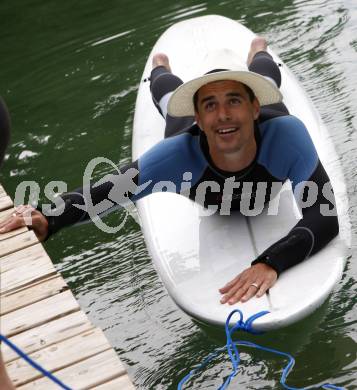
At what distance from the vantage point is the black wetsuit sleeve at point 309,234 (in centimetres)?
331

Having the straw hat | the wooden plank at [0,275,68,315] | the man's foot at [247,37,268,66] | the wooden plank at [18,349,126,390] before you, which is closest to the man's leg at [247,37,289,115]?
→ the man's foot at [247,37,268,66]

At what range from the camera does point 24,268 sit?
10.3 feet

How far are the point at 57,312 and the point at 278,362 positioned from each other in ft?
2.89

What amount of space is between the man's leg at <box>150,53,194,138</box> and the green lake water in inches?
19.1

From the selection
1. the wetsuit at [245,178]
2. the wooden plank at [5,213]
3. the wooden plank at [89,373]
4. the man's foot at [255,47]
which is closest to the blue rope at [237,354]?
the wetsuit at [245,178]

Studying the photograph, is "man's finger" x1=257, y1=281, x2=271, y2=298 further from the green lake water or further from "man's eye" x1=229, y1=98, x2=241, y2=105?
"man's eye" x1=229, y1=98, x2=241, y2=105

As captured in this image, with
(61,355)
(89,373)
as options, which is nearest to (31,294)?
(61,355)

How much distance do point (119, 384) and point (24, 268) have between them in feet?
2.66

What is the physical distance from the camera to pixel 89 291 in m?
4.09

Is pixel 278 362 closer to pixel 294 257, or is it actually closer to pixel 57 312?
pixel 294 257

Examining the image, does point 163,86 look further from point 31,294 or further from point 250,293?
point 31,294

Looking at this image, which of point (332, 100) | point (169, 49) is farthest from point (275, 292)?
point (169, 49)

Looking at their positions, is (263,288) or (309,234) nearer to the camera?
(263,288)

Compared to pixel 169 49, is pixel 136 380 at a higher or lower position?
lower
